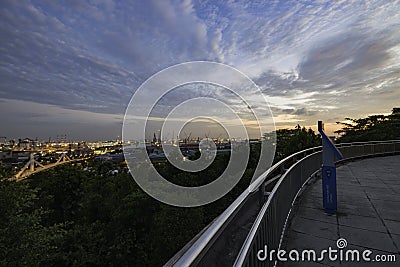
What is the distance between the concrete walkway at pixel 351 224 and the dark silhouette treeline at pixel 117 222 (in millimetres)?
9459

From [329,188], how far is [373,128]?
101 feet

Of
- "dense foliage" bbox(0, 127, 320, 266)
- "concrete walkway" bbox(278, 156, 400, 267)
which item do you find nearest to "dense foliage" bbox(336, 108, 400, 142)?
"dense foliage" bbox(0, 127, 320, 266)

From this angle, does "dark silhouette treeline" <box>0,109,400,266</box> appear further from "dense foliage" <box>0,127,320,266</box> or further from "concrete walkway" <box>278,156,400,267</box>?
"concrete walkway" <box>278,156,400,267</box>

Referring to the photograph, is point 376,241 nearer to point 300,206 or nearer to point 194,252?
point 300,206

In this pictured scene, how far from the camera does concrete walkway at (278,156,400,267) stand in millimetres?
3221

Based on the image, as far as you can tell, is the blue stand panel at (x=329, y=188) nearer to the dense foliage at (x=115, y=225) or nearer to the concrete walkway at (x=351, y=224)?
the concrete walkway at (x=351, y=224)

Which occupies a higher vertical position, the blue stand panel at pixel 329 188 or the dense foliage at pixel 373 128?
the dense foliage at pixel 373 128

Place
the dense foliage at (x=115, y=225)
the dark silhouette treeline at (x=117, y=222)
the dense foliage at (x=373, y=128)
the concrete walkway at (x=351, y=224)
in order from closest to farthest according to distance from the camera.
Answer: the concrete walkway at (x=351, y=224) → the dense foliage at (x=115, y=225) → the dark silhouette treeline at (x=117, y=222) → the dense foliage at (x=373, y=128)

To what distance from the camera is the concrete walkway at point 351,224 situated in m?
3.22

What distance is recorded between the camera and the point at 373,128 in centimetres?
2844

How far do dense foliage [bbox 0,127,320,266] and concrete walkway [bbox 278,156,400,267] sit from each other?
10190 mm

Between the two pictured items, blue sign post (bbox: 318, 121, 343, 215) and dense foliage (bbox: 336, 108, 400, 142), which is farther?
dense foliage (bbox: 336, 108, 400, 142)

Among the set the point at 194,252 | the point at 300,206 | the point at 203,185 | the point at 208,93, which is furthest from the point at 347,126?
the point at 194,252

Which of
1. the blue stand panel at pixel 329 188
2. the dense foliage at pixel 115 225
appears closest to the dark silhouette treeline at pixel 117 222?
the dense foliage at pixel 115 225
